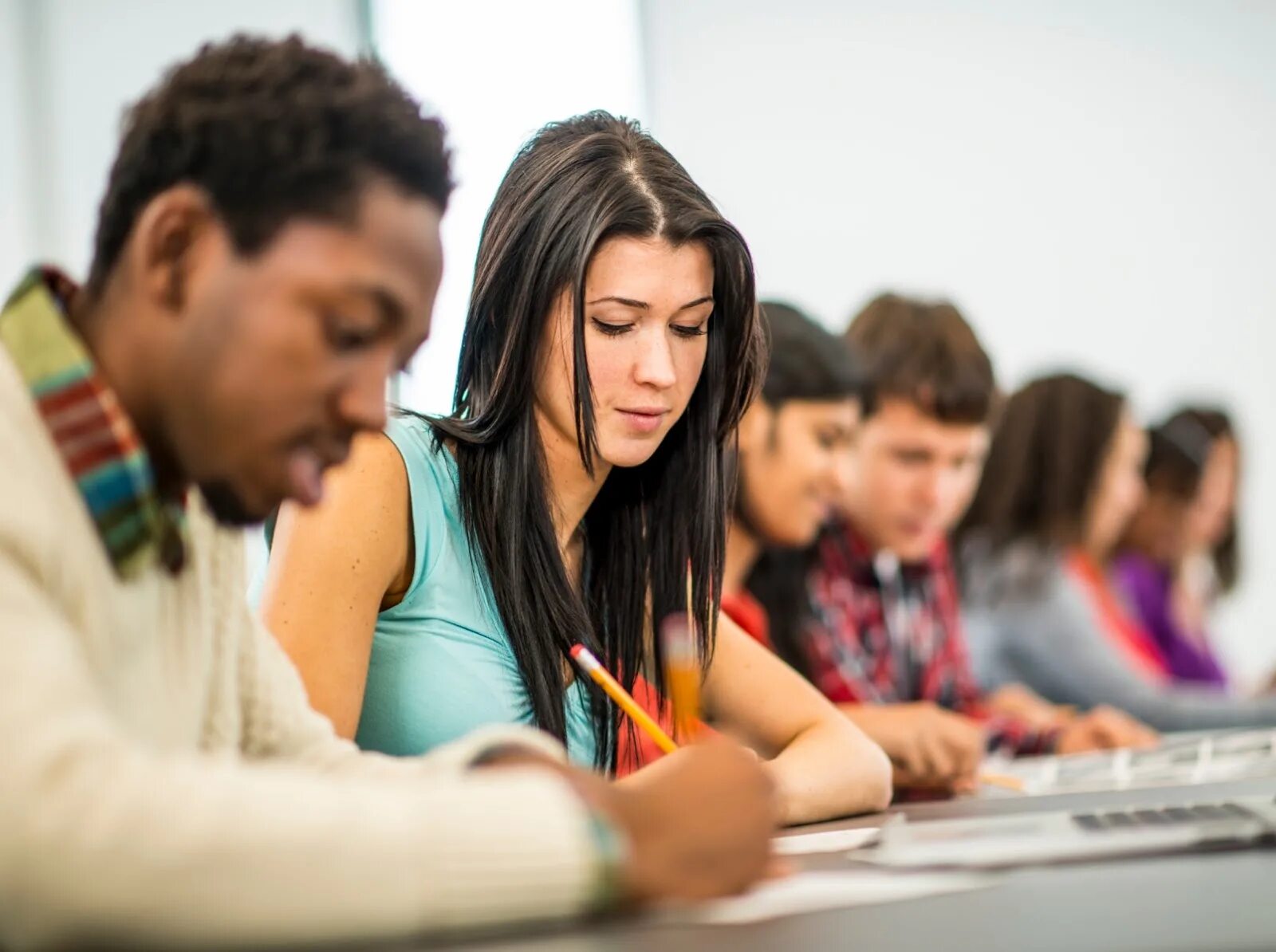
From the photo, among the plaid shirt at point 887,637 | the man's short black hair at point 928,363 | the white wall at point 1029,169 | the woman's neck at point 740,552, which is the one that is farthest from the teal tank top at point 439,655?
the white wall at point 1029,169

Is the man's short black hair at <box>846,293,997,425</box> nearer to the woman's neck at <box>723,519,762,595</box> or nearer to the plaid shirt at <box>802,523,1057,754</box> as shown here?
the plaid shirt at <box>802,523,1057,754</box>

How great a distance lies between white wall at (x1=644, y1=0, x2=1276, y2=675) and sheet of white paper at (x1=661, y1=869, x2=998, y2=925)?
3.05 metres

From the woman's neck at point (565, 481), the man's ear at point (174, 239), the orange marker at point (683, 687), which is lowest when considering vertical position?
the orange marker at point (683, 687)

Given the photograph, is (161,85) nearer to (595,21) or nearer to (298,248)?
(298,248)

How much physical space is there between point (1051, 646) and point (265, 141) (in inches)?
99.0

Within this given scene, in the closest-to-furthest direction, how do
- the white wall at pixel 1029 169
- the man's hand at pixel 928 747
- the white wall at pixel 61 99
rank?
the man's hand at pixel 928 747, the white wall at pixel 61 99, the white wall at pixel 1029 169

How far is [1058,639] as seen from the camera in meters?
2.92

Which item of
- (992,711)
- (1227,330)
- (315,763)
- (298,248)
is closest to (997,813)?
(315,763)

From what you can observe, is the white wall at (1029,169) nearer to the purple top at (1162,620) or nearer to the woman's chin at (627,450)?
the purple top at (1162,620)

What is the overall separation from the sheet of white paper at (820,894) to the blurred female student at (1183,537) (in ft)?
9.86

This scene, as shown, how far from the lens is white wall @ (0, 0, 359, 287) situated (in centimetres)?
313

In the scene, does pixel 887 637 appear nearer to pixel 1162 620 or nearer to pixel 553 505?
pixel 553 505

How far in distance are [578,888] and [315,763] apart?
30cm

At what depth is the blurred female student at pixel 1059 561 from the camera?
9.47ft
